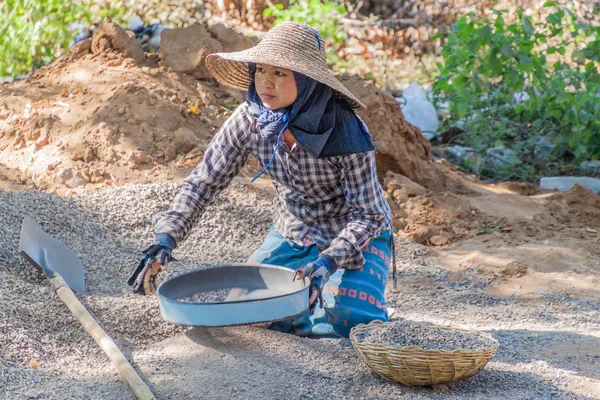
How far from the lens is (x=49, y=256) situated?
132 inches

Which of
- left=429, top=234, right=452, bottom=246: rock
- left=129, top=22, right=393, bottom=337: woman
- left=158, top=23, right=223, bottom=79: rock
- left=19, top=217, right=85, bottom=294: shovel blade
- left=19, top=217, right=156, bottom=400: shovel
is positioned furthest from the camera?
left=158, top=23, right=223, bottom=79: rock

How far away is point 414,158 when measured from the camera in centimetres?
544

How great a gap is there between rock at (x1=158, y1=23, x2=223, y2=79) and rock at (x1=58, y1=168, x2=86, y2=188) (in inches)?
43.9

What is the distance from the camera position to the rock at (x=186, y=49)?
5.50m

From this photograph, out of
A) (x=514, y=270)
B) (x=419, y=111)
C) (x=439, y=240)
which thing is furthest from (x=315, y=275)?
(x=419, y=111)

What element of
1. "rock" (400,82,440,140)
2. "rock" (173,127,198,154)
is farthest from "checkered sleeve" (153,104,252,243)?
"rock" (400,82,440,140)

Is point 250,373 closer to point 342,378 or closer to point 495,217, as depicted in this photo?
point 342,378

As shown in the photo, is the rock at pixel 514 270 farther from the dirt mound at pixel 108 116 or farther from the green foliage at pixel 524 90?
the dirt mound at pixel 108 116

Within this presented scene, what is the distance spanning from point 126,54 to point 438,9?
4419 mm

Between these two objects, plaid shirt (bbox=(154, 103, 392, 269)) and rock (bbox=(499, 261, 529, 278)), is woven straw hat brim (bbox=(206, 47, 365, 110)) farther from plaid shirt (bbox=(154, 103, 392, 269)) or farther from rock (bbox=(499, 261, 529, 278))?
rock (bbox=(499, 261, 529, 278))

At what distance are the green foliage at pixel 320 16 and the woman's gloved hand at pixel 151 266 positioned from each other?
16.2 ft

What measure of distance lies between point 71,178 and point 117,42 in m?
1.26

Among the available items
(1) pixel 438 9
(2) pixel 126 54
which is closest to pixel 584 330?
(2) pixel 126 54

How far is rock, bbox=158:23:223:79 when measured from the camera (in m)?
5.50
